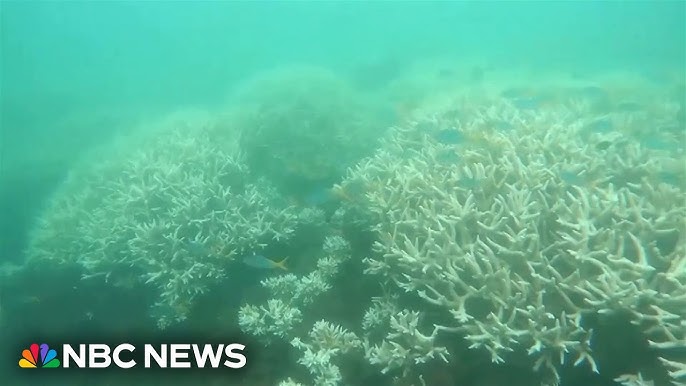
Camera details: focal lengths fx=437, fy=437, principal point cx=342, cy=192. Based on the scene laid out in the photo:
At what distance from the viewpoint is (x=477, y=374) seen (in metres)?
3.77

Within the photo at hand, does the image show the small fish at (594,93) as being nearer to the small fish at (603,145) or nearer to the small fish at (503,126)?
the small fish at (503,126)

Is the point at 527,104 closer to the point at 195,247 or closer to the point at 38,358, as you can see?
the point at 195,247

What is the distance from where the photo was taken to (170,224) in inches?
232

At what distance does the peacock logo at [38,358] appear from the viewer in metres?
4.95

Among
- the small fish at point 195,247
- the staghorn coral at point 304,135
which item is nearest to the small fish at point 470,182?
the small fish at point 195,247

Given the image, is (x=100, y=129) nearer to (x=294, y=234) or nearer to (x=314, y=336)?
(x=294, y=234)

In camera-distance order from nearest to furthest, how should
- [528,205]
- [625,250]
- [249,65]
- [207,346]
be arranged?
[625,250], [528,205], [207,346], [249,65]

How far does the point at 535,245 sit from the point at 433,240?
880 mm

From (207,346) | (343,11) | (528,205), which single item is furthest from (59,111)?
(343,11)

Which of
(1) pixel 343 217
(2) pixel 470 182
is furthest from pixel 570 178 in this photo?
(1) pixel 343 217

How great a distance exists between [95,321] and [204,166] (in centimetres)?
277

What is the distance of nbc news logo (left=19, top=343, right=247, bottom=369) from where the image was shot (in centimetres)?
461

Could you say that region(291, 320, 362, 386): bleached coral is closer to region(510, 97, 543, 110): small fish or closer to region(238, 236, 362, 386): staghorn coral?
region(238, 236, 362, 386): staghorn coral

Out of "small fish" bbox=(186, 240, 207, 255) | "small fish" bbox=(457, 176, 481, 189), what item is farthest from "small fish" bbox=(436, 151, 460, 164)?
"small fish" bbox=(186, 240, 207, 255)
